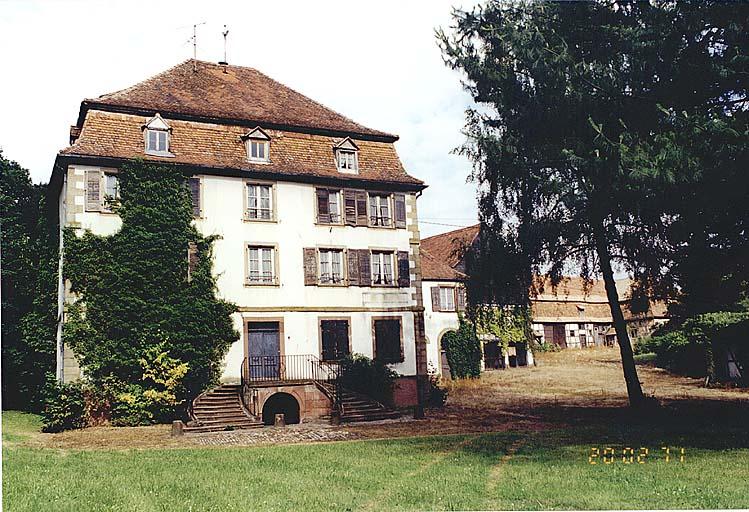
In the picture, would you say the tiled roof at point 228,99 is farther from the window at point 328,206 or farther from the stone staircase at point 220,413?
the stone staircase at point 220,413

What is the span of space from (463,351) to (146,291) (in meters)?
10.4

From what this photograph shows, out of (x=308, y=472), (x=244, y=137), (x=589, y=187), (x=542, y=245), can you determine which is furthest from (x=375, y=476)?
(x=244, y=137)

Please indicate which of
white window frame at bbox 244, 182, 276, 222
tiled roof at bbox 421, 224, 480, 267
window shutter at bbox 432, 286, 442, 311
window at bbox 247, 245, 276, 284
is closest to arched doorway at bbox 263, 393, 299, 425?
window at bbox 247, 245, 276, 284

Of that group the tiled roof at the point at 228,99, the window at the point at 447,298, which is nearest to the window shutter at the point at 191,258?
the tiled roof at the point at 228,99

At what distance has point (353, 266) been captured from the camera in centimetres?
1814

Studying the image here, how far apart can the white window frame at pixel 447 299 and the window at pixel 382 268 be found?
3.63 metres

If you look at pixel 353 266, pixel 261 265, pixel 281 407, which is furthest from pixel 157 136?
pixel 281 407

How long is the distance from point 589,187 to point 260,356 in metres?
8.35

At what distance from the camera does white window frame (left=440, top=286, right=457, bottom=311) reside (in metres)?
22.1

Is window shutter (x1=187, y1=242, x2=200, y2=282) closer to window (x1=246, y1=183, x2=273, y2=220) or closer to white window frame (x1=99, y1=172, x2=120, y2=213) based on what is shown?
window (x1=246, y1=183, x2=273, y2=220)

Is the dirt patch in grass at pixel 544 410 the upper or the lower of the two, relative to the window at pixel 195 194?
lower

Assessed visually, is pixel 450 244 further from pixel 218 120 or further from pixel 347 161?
pixel 218 120

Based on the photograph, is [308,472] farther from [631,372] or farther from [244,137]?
[244,137]

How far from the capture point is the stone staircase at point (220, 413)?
15.3 meters
